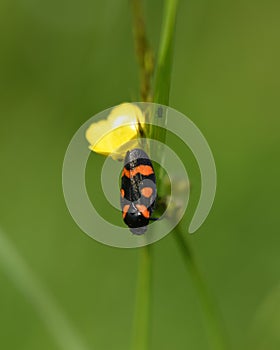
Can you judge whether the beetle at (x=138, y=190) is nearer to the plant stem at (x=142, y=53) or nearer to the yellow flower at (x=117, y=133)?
the yellow flower at (x=117, y=133)

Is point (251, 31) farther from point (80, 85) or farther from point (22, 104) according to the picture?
point (22, 104)

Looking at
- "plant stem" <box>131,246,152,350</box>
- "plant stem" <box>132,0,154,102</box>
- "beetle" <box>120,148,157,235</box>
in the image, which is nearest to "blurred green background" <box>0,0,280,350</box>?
"beetle" <box>120,148,157,235</box>

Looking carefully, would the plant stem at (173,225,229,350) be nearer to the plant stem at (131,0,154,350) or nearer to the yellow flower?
the plant stem at (131,0,154,350)

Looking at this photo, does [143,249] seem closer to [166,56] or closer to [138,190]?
[138,190]

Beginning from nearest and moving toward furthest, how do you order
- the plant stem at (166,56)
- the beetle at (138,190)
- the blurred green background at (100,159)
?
the plant stem at (166,56) → the beetle at (138,190) → the blurred green background at (100,159)

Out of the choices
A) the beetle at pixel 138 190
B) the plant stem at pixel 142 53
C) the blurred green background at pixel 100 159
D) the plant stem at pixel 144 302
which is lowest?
the plant stem at pixel 144 302

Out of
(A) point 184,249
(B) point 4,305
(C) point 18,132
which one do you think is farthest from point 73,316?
(A) point 184,249

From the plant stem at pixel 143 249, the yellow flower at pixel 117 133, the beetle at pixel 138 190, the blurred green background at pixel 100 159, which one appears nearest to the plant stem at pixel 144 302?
the plant stem at pixel 143 249
